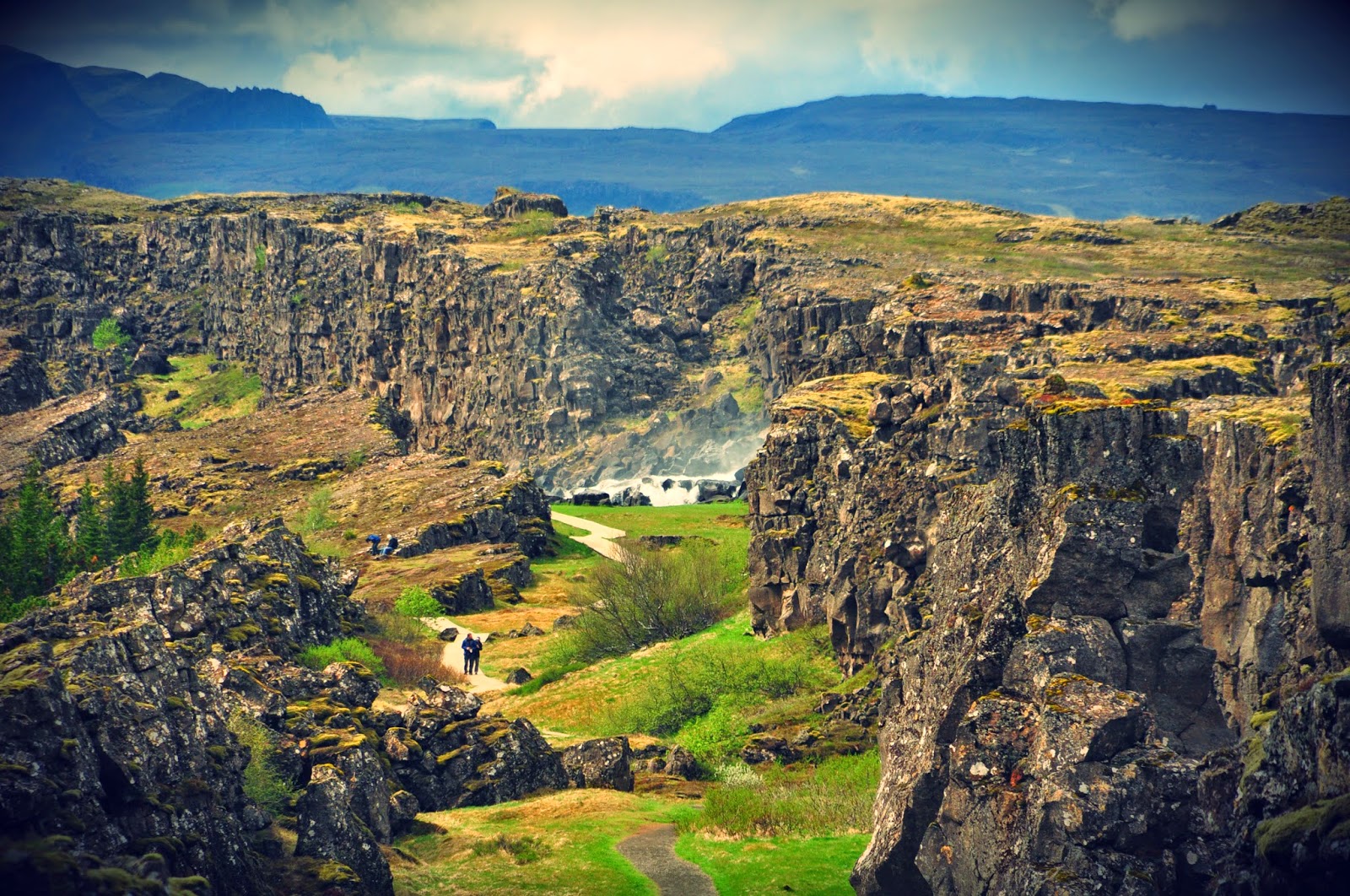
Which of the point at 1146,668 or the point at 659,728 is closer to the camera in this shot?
the point at 1146,668

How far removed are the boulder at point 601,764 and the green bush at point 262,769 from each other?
18.1 metres

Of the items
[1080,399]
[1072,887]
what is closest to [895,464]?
[1080,399]

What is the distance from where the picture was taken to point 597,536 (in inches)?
6280

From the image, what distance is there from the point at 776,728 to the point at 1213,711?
34.9m

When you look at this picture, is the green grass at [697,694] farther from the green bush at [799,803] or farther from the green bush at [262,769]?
the green bush at [262,769]

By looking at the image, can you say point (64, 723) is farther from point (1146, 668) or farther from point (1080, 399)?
point (1080, 399)

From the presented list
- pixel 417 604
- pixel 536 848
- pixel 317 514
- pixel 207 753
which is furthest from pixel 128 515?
pixel 207 753

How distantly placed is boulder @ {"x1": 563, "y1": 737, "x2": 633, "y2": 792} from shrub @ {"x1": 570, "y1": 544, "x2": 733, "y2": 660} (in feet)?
116

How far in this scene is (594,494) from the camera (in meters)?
194

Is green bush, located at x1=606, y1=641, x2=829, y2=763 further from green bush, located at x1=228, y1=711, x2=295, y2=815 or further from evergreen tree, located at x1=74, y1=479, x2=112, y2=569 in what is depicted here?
evergreen tree, located at x1=74, y1=479, x2=112, y2=569

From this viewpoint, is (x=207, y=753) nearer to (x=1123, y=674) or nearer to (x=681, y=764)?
(x=1123, y=674)

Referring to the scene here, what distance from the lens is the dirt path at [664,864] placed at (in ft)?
155

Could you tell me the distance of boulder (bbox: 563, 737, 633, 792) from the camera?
210 ft

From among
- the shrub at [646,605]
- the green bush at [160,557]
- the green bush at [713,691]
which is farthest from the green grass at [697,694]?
the green bush at [160,557]
